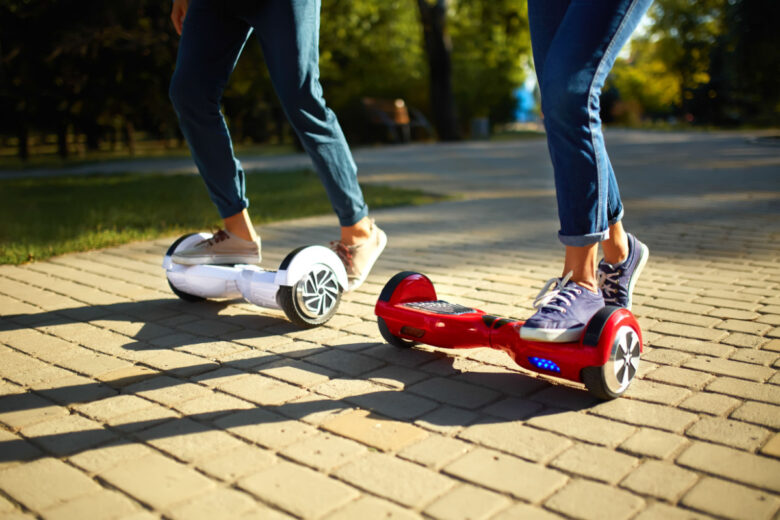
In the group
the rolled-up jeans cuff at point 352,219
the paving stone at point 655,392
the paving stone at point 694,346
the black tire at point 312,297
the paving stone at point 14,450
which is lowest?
the paving stone at point 14,450

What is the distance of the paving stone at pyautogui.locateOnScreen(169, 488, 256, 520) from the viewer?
5.56ft

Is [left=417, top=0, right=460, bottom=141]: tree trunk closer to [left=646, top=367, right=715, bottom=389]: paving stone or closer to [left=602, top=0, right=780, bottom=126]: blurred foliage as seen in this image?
[left=602, top=0, right=780, bottom=126]: blurred foliage

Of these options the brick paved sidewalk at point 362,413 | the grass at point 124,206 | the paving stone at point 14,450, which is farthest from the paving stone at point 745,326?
the grass at point 124,206

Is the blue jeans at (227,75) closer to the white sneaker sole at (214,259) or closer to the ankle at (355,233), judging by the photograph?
the ankle at (355,233)

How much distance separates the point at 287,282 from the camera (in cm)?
300

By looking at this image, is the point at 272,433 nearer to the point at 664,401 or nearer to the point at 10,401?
the point at 10,401

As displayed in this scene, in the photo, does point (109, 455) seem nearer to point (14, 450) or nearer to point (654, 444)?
point (14, 450)

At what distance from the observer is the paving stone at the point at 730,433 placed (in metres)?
2.03

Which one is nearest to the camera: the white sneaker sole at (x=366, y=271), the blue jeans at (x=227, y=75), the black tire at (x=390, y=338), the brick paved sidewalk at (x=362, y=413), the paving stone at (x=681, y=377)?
the brick paved sidewalk at (x=362, y=413)

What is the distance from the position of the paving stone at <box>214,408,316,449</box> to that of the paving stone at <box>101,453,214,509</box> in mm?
235

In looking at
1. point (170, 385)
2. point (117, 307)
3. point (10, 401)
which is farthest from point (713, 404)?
point (117, 307)

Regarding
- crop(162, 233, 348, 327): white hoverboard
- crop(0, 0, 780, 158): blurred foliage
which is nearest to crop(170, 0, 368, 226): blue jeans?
crop(162, 233, 348, 327): white hoverboard

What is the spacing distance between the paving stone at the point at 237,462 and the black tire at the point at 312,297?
42.2 inches

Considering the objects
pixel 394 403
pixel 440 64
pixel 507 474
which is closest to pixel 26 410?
pixel 394 403
